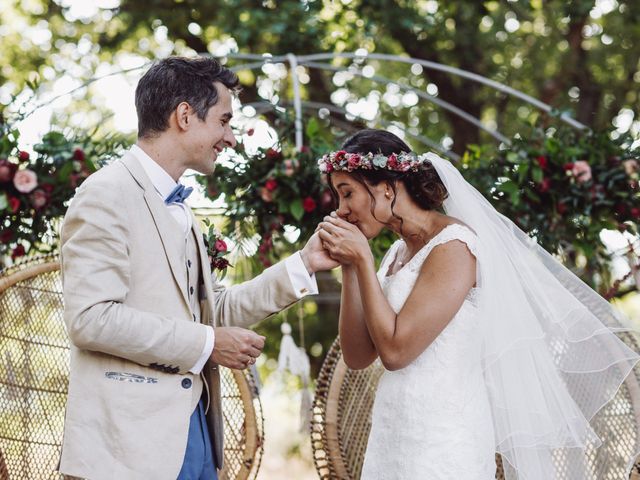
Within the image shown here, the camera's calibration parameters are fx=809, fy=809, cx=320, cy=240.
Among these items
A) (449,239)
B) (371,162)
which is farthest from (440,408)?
(371,162)

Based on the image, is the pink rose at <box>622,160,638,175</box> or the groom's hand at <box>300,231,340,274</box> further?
the pink rose at <box>622,160,638,175</box>

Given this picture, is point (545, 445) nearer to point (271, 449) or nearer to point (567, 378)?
point (567, 378)

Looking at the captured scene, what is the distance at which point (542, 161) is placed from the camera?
13.1ft

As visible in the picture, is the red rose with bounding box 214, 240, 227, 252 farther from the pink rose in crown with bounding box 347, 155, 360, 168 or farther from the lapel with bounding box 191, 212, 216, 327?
the pink rose in crown with bounding box 347, 155, 360, 168

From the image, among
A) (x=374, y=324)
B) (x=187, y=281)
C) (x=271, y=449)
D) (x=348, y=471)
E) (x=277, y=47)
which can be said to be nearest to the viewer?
(x=187, y=281)

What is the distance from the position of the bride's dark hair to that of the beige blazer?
2.48ft

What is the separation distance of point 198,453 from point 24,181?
1.83 m

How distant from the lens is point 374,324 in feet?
8.39

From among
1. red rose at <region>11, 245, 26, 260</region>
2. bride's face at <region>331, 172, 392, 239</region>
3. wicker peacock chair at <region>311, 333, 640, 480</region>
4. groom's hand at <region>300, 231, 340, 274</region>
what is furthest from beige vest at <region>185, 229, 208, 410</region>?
red rose at <region>11, 245, 26, 260</region>

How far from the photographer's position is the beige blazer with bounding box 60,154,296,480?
2.10 meters

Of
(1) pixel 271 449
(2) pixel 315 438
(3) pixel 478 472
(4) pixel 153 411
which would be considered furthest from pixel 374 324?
(1) pixel 271 449

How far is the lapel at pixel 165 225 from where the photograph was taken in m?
2.27

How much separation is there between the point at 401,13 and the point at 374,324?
15.5ft

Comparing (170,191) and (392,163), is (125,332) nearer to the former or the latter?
(170,191)
